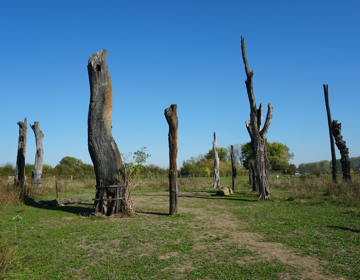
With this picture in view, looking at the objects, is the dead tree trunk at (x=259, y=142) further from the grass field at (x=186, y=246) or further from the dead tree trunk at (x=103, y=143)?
the dead tree trunk at (x=103, y=143)

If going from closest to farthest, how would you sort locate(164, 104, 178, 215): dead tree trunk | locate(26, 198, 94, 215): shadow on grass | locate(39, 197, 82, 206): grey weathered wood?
locate(164, 104, 178, 215): dead tree trunk
locate(26, 198, 94, 215): shadow on grass
locate(39, 197, 82, 206): grey weathered wood

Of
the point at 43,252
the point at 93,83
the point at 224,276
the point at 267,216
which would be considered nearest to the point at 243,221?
the point at 267,216

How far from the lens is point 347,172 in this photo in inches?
635

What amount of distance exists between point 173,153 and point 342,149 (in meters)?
12.5

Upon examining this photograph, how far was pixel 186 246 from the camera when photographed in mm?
5395

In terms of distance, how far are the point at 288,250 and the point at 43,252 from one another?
14.9ft

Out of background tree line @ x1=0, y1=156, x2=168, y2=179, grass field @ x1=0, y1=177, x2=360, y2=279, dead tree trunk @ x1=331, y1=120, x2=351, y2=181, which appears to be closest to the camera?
grass field @ x1=0, y1=177, x2=360, y2=279

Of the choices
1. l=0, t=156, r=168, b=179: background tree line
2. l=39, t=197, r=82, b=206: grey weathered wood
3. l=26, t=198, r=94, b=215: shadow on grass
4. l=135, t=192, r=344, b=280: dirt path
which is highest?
l=0, t=156, r=168, b=179: background tree line

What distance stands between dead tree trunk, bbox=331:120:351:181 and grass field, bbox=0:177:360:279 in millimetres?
8180

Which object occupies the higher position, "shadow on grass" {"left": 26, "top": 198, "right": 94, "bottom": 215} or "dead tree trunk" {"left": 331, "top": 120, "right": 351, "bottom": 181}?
"dead tree trunk" {"left": 331, "top": 120, "right": 351, "bottom": 181}

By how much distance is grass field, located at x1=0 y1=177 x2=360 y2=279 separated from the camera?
13.3ft

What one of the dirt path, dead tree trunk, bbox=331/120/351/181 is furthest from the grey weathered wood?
dead tree trunk, bbox=331/120/351/181

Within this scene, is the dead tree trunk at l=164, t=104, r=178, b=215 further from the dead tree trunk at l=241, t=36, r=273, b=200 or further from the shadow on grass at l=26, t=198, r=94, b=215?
the dead tree trunk at l=241, t=36, r=273, b=200

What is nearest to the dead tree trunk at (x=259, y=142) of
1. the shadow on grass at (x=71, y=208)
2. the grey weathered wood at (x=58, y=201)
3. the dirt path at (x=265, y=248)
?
the dirt path at (x=265, y=248)
